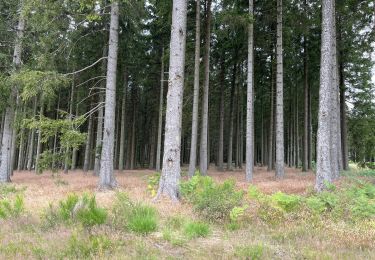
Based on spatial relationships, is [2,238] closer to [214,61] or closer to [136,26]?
[136,26]

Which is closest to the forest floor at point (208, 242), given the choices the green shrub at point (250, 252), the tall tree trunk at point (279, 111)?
the green shrub at point (250, 252)

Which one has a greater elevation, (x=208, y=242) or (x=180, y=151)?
(x=180, y=151)

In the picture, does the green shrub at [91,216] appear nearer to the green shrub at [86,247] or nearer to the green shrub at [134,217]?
the green shrub at [134,217]

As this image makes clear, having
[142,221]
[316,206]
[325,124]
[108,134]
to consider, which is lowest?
[142,221]

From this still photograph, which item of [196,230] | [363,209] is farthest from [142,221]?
[363,209]

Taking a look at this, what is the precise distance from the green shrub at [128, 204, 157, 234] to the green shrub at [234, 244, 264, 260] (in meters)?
1.75

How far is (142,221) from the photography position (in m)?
5.84

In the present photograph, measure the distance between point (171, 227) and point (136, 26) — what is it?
1426 centimetres

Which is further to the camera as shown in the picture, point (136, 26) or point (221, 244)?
point (136, 26)

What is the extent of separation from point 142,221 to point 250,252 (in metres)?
2.12

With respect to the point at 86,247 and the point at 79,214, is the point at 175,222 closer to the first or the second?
the point at 79,214

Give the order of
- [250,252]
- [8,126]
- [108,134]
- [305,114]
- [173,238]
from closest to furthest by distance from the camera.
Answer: [250,252] < [173,238] < [108,134] < [8,126] < [305,114]

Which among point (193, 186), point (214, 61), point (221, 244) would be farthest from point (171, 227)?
point (214, 61)

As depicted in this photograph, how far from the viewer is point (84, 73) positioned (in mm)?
21406
